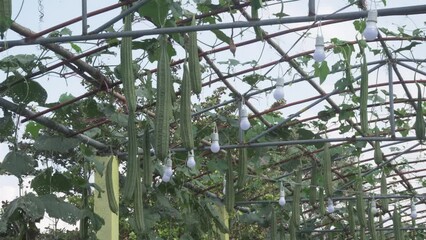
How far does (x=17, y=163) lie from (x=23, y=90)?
0.66 m

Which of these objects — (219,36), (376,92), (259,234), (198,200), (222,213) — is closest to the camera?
(219,36)

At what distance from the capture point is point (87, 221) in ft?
23.3

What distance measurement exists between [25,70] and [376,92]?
4129mm

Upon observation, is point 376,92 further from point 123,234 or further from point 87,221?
point 123,234

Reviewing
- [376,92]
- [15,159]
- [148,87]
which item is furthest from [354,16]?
[376,92]

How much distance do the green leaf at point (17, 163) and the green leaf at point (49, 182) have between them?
0.74 feet

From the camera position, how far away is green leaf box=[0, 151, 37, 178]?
656 centimetres

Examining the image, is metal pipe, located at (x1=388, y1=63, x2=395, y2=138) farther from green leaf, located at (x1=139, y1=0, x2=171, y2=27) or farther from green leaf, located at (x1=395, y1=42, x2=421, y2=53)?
green leaf, located at (x1=139, y1=0, x2=171, y2=27)

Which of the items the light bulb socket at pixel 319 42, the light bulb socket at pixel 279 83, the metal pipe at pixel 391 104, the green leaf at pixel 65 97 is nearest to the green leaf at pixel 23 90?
the green leaf at pixel 65 97

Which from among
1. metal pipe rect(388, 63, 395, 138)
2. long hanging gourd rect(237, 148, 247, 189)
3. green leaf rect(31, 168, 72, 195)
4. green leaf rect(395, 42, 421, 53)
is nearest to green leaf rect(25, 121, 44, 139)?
green leaf rect(31, 168, 72, 195)

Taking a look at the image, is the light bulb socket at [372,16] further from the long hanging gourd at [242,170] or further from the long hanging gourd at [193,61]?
the long hanging gourd at [242,170]

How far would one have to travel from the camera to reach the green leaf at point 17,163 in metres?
6.56

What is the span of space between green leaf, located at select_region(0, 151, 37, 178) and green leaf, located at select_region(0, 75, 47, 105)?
48cm

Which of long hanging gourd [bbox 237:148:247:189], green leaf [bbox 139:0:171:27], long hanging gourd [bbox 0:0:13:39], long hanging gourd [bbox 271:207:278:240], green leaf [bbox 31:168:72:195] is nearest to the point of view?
long hanging gourd [bbox 0:0:13:39]
